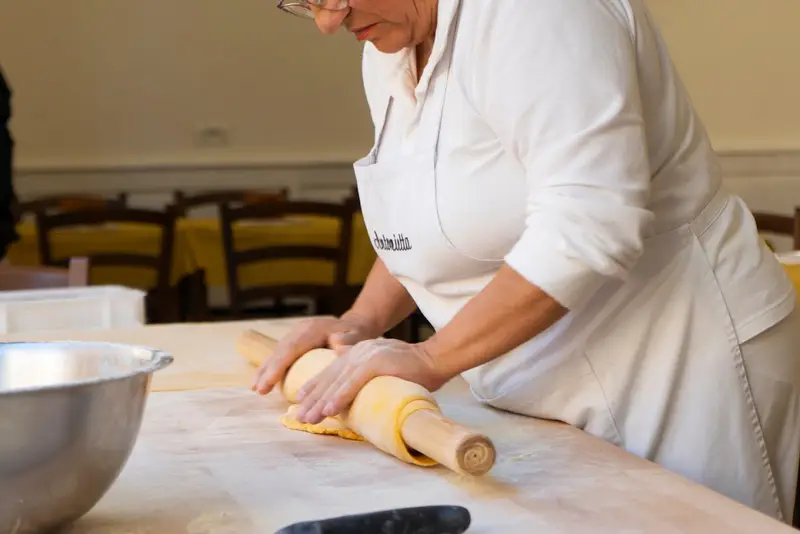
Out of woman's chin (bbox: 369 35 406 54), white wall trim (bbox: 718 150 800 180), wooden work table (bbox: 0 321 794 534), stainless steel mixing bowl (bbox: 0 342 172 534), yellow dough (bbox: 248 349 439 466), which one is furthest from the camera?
white wall trim (bbox: 718 150 800 180)

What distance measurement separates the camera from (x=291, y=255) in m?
3.79

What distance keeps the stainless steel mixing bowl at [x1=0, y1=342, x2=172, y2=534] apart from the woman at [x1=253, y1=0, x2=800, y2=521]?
12.5 inches

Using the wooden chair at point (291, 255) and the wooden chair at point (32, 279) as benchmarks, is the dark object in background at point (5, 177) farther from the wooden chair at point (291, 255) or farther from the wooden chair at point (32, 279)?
the wooden chair at point (291, 255)

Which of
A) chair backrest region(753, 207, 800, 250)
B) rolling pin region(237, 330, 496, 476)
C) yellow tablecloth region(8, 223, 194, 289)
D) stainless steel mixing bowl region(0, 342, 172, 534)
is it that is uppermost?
stainless steel mixing bowl region(0, 342, 172, 534)

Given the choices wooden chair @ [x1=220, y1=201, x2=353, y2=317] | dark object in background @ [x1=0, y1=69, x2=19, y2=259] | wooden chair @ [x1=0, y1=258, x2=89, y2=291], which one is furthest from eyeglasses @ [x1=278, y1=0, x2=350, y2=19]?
wooden chair @ [x1=220, y1=201, x2=353, y2=317]

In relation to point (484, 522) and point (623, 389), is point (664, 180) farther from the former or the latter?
point (484, 522)

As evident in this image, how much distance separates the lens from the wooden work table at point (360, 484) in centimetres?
78

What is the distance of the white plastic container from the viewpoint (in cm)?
180

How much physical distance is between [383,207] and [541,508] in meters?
0.49

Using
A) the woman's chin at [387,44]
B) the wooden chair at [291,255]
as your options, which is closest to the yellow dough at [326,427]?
the woman's chin at [387,44]

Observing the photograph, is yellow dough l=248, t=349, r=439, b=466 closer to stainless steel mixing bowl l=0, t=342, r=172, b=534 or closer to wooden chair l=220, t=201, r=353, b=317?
stainless steel mixing bowl l=0, t=342, r=172, b=534

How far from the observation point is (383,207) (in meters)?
1.21

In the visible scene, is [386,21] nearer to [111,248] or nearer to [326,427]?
[326,427]

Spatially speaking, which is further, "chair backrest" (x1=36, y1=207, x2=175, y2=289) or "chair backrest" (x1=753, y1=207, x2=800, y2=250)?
"chair backrest" (x1=36, y1=207, x2=175, y2=289)
